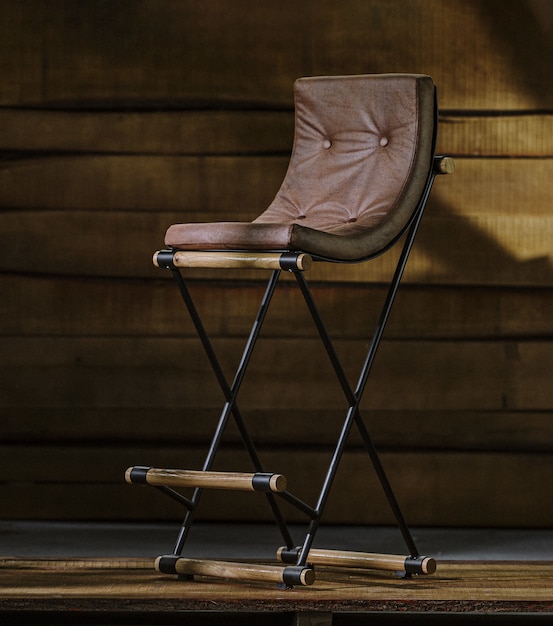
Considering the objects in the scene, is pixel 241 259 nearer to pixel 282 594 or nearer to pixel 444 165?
pixel 444 165

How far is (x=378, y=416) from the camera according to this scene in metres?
3.81

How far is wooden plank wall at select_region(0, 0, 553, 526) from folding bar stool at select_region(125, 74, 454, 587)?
0.98m

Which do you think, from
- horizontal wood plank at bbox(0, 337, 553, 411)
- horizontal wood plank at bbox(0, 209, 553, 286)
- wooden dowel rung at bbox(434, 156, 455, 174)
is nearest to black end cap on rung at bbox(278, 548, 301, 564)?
wooden dowel rung at bbox(434, 156, 455, 174)

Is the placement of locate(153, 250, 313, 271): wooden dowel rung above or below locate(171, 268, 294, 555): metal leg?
above

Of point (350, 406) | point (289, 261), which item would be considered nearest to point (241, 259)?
point (289, 261)

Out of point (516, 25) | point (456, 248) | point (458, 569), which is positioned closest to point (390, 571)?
point (458, 569)

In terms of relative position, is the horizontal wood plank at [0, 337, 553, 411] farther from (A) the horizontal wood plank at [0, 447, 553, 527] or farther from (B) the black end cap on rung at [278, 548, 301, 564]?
(B) the black end cap on rung at [278, 548, 301, 564]

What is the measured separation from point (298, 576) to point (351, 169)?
3.51 feet

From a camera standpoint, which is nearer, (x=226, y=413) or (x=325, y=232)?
(x=325, y=232)

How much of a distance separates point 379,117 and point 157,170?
4.17ft

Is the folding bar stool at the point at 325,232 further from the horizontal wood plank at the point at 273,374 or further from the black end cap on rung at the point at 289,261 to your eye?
the horizontal wood plank at the point at 273,374

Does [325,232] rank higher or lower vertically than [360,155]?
lower

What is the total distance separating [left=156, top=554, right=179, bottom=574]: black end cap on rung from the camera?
8.84ft

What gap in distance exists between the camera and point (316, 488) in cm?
381
